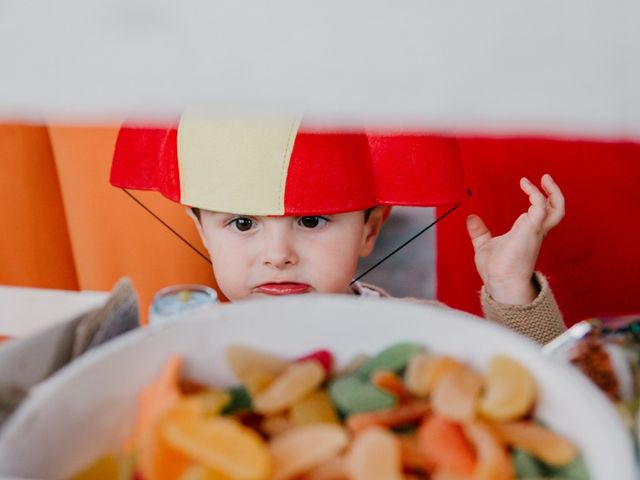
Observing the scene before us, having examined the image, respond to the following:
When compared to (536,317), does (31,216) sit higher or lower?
higher

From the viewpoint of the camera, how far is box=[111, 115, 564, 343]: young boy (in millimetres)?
569

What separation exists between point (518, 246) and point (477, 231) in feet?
0.11

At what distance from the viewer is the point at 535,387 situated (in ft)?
1.18

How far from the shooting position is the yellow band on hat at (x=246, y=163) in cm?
57

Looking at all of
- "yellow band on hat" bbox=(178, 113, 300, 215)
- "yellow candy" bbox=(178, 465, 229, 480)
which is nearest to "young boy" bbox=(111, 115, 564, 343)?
"yellow band on hat" bbox=(178, 113, 300, 215)

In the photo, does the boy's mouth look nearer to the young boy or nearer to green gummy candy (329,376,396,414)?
the young boy

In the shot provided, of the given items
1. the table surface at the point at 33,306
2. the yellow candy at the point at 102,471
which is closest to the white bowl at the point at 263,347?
the yellow candy at the point at 102,471

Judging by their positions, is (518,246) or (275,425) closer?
(275,425)

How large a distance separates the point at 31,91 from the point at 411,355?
0.37m

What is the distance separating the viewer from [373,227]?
0.64 m

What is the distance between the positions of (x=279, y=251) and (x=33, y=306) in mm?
180

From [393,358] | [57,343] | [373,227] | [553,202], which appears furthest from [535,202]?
[57,343]

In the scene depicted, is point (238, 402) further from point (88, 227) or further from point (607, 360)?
point (88, 227)

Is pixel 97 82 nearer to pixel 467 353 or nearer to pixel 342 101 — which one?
pixel 342 101
